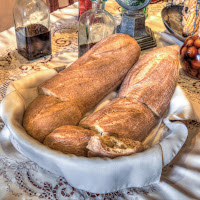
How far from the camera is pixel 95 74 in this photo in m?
0.79

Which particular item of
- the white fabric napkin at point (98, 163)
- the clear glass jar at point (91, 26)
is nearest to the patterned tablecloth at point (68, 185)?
the white fabric napkin at point (98, 163)

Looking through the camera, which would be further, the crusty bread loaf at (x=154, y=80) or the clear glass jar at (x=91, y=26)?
the clear glass jar at (x=91, y=26)

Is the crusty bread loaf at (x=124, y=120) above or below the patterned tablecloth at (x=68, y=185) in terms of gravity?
above

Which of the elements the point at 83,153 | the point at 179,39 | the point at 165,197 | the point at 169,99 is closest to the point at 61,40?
the point at 179,39

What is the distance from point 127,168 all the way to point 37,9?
694 mm

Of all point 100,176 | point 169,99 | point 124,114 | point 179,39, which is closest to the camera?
point 100,176

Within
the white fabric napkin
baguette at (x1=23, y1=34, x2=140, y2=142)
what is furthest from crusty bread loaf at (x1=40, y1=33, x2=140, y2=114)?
the white fabric napkin

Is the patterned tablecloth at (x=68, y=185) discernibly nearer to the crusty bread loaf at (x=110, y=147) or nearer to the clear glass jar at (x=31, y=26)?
the crusty bread loaf at (x=110, y=147)

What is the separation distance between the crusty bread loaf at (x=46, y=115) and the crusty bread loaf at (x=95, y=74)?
3 centimetres

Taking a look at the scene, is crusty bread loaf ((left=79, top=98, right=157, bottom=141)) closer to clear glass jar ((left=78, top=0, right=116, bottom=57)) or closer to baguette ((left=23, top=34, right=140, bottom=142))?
baguette ((left=23, top=34, right=140, bottom=142))

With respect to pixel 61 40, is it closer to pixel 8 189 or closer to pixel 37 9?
pixel 37 9

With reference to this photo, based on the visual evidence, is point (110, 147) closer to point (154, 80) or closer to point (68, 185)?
point (68, 185)

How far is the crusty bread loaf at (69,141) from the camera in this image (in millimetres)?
570

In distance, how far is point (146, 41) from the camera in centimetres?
116
